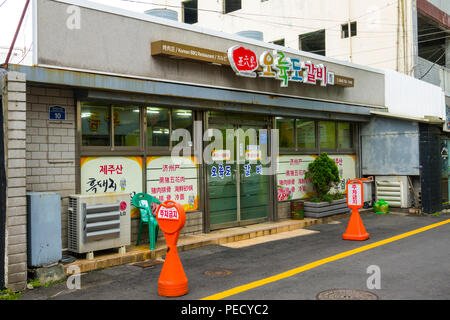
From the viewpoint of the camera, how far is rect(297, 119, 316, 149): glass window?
13.1 meters

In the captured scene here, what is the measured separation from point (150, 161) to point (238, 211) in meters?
2.99

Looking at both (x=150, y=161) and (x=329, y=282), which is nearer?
(x=329, y=282)

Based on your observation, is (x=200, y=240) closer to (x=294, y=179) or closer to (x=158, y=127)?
(x=158, y=127)

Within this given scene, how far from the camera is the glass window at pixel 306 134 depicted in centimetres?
1309

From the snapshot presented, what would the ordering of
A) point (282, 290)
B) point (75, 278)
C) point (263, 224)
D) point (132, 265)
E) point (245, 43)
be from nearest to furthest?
point (282, 290) → point (75, 278) → point (132, 265) → point (245, 43) → point (263, 224)

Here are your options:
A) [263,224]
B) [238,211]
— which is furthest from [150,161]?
[263,224]

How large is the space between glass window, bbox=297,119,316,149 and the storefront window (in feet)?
18.1

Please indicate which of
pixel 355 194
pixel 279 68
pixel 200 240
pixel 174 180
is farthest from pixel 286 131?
pixel 200 240

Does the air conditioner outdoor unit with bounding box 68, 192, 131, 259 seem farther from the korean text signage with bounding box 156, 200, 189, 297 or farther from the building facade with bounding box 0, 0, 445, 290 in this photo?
the korean text signage with bounding box 156, 200, 189, 297

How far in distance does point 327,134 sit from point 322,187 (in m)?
2.23

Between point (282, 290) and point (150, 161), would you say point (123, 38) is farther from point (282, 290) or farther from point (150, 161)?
point (282, 290)

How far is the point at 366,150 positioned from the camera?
1514 centimetres

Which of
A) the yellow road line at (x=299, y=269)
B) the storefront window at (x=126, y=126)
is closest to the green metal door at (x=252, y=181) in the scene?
the storefront window at (x=126, y=126)

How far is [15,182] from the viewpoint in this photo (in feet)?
21.7
